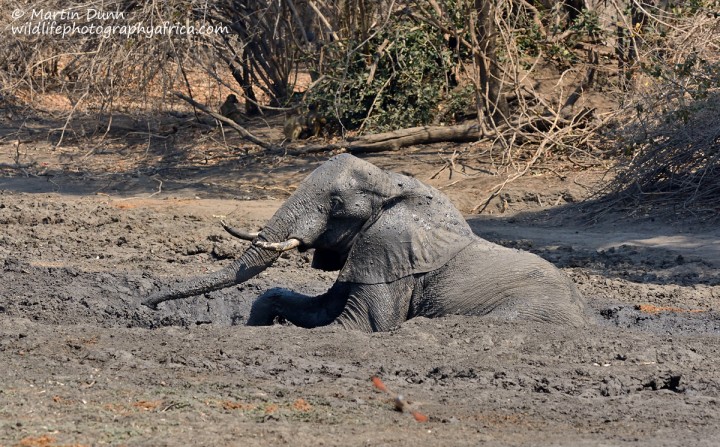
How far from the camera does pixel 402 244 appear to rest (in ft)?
22.2

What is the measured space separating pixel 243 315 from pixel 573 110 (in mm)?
6639

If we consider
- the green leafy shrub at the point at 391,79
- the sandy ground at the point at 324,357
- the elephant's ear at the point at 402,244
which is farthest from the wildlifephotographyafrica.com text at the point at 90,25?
the elephant's ear at the point at 402,244

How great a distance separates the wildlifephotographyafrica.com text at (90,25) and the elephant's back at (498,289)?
6.80m

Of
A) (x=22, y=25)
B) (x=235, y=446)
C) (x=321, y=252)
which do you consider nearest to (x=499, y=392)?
(x=235, y=446)

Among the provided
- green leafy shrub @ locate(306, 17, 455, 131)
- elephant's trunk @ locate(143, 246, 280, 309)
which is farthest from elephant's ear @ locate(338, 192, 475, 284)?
green leafy shrub @ locate(306, 17, 455, 131)

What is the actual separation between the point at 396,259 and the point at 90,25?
7956 millimetres

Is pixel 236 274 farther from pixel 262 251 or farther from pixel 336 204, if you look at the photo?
pixel 336 204

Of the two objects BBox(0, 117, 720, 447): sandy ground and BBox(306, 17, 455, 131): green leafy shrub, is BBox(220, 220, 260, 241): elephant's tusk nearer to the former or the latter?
BBox(0, 117, 720, 447): sandy ground

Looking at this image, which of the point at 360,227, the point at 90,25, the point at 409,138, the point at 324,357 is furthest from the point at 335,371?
the point at 90,25

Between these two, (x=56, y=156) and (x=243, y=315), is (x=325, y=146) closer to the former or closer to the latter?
(x=56, y=156)

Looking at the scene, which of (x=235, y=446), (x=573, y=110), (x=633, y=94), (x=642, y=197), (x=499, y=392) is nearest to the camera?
(x=235, y=446)

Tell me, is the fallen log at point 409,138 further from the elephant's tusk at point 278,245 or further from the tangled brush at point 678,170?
the elephant's tusk at point 278,245

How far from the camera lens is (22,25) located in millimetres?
13789

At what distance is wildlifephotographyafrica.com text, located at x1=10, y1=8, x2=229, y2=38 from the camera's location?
1284 centimetres
